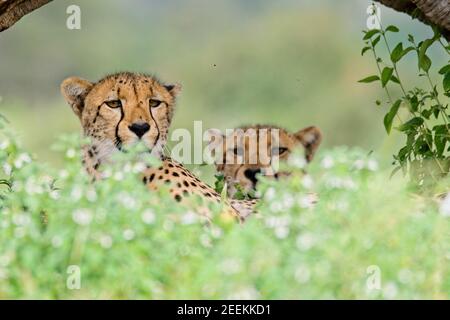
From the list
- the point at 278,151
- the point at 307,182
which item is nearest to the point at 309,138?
the point at 278,151

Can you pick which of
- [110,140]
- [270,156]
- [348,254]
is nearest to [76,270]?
[348,254]

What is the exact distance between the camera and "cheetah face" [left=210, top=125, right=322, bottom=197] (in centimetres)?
456

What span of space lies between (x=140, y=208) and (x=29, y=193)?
33 cm

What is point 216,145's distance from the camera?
15.7 ft

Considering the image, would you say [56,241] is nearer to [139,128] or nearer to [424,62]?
[139,128]

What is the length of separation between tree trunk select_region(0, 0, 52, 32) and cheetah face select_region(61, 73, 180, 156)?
0.32 metres

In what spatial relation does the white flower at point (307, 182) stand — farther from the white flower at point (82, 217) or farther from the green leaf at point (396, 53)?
the green leaf at point (396, 53)

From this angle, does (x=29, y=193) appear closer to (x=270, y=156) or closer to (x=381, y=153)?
(x=381, y=153)

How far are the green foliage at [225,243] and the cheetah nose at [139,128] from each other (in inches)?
32.3

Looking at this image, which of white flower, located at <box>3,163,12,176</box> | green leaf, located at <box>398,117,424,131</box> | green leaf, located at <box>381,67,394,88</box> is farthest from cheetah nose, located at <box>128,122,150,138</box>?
green leaf, located at <box>398,117,424,131</box>

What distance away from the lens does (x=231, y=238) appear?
9.18ft


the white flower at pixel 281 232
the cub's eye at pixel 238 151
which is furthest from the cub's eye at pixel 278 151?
the white flower at pixel 281 232

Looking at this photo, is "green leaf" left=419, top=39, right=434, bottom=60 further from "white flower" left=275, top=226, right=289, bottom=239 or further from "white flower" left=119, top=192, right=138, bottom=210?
"white flower" left=119, top=192, right=138, bottom=210

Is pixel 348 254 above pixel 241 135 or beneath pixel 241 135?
beneath
